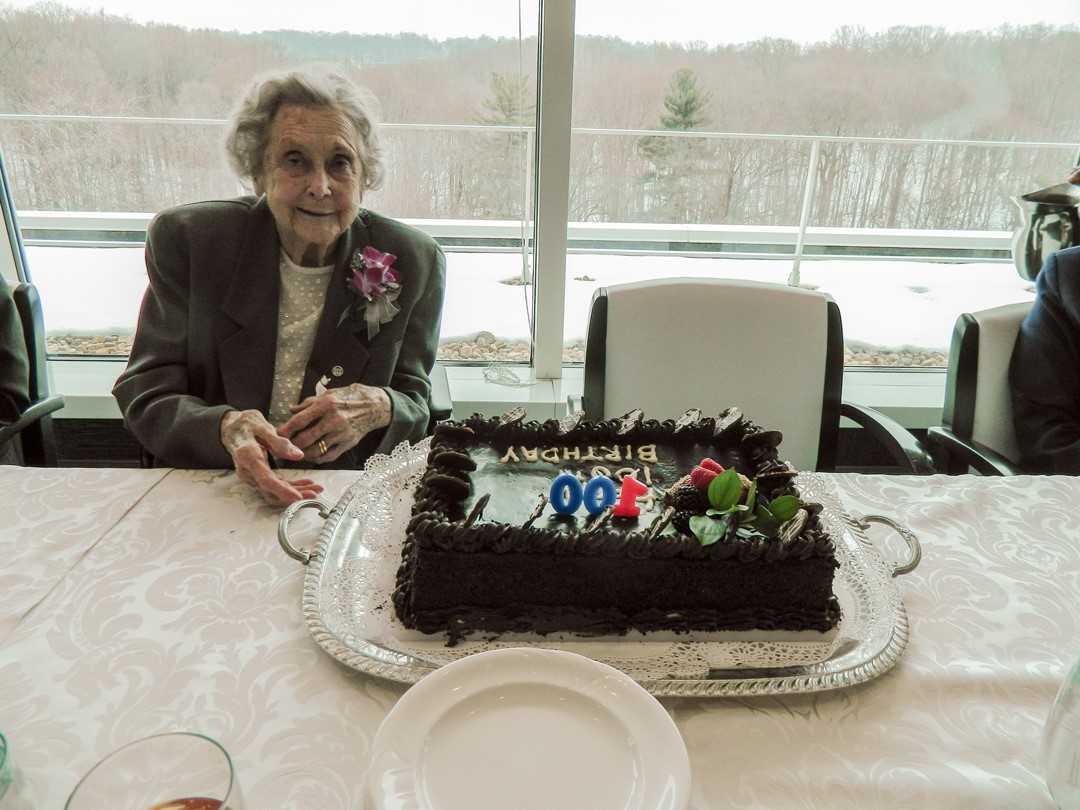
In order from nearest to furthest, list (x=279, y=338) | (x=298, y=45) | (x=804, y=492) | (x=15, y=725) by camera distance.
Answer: (x=15, y=725), (x=804, y=492), (x=279, y=338), (x=298, y=45)

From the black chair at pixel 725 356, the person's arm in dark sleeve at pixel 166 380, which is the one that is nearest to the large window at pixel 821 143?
the black chair at pixel 725 356

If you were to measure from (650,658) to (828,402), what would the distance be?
3.58ft

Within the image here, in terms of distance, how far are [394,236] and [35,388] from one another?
2.98 feet

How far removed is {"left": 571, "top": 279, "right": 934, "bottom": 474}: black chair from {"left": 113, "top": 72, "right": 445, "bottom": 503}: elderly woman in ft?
1.49

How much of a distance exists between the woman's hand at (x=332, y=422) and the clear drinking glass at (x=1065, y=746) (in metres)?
1.18

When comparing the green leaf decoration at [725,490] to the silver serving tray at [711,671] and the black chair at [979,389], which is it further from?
the black chair at [979,389]

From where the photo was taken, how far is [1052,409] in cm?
179

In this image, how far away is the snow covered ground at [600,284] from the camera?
9.73 ft

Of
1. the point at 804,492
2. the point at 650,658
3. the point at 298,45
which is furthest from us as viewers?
the point at 298,45

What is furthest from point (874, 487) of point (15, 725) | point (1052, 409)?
point (15, 725)

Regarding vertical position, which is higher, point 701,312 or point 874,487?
point 701,312

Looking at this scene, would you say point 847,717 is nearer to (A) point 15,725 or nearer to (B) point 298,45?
(A) point 15,725

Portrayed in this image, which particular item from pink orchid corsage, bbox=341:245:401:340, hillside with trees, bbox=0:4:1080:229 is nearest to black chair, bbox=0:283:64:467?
pink orchid corsage, bbox=341:245:401:340

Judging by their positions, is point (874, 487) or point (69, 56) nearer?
point (874, 487)
